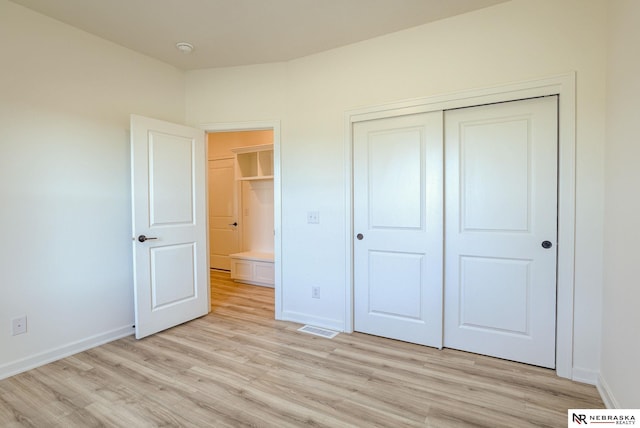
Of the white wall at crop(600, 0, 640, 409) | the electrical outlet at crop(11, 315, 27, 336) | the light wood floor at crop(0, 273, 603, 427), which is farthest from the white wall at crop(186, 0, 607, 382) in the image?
the electrical outlet at crop(11, 315, 27, 336)

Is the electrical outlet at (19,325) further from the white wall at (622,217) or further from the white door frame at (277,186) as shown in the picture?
the white wall at (622,217)

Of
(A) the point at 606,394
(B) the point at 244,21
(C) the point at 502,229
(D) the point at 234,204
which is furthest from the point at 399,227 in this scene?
(D) the point at 234,204

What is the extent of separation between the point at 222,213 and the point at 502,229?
4661 mm

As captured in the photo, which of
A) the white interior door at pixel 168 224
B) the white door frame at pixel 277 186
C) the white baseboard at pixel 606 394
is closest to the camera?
the white baseboard at pixel 606 394

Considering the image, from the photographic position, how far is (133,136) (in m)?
2.84

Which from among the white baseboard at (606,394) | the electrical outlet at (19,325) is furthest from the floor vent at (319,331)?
the electrical outlet at (19,325)

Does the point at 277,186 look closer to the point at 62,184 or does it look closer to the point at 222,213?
the point at 62,184

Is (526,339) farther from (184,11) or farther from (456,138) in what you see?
(184,11)

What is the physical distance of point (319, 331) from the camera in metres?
3.08

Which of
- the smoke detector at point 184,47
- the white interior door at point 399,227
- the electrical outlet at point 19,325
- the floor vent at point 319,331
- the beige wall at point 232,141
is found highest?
the smoke detector at point 184,47

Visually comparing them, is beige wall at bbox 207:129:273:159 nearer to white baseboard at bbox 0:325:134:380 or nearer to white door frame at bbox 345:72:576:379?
white baseboard at bbox 0:325:134:380

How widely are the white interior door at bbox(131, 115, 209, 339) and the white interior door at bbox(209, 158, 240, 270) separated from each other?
85.7 inches

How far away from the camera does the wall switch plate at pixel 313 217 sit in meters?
3.17

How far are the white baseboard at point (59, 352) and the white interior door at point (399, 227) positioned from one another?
2.20 metres
